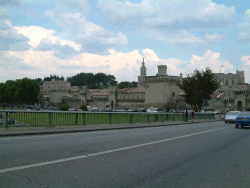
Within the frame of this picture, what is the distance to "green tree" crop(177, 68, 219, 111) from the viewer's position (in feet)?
161

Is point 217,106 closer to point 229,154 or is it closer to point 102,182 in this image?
point 229,154

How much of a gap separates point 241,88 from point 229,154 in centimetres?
8406

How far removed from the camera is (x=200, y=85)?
1953 inches

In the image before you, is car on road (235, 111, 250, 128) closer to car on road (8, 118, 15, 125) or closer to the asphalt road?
the asphalt road

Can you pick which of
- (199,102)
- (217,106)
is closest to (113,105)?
(217,106)

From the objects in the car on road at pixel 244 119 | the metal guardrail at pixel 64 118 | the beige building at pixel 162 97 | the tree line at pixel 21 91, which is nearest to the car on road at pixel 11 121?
the metal guardrail at pixel 64 118

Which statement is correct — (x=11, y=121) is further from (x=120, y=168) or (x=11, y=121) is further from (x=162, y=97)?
(x=162, y=97)

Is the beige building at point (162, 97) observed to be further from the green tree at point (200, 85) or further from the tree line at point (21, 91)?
the green tree at point (200, 85)

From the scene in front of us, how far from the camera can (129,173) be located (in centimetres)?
635

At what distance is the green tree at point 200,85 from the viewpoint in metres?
49.2

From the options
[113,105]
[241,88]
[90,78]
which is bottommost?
[113,105]

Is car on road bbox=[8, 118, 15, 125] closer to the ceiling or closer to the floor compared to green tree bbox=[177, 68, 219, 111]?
closer to the floor

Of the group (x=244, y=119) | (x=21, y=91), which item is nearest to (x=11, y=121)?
(x=244, y=119)

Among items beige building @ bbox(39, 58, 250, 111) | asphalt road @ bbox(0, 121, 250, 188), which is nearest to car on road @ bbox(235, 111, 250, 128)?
asphalt road @ bbox(0, 121, 250, 188)
